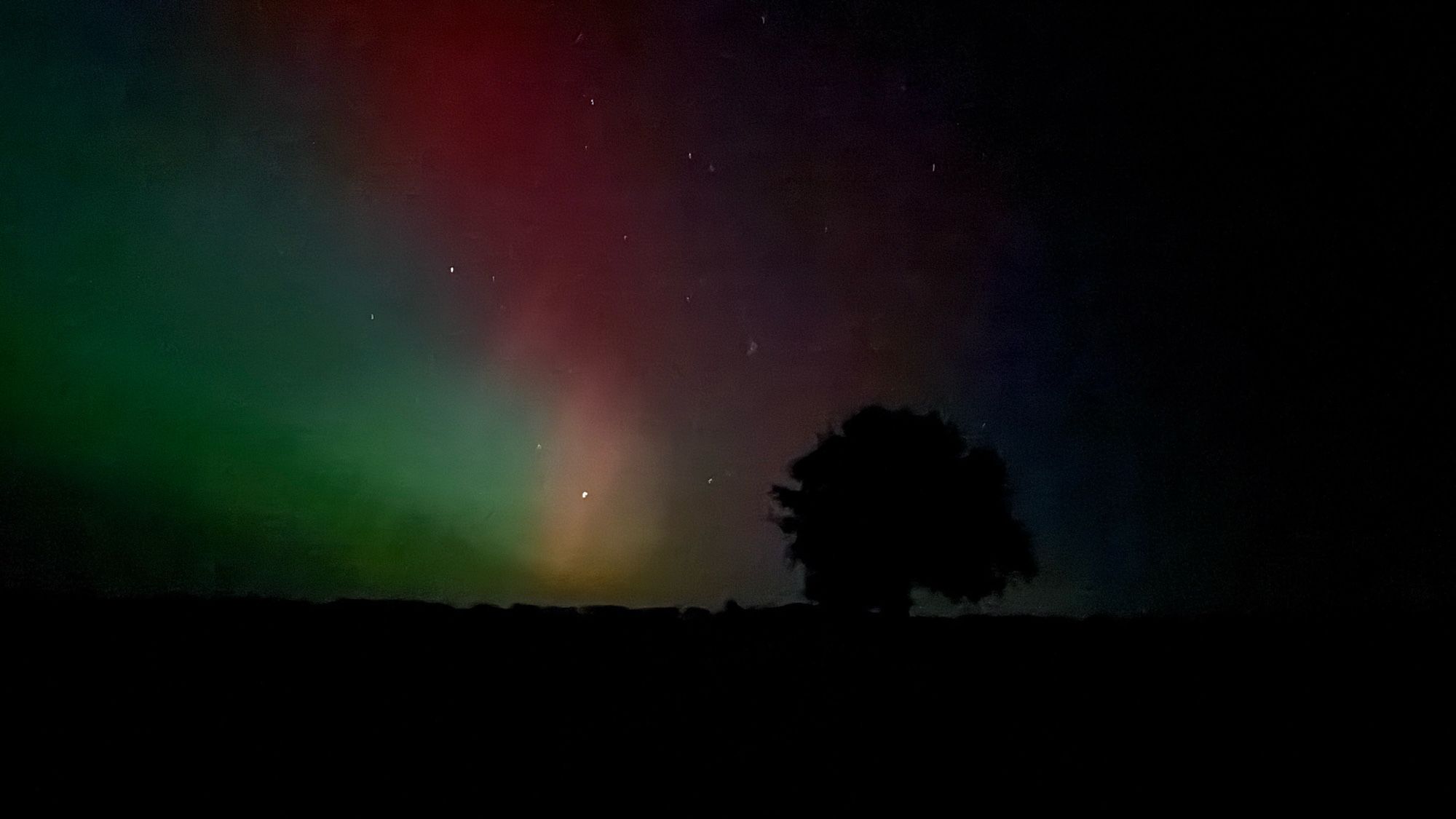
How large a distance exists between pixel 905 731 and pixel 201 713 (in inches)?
151

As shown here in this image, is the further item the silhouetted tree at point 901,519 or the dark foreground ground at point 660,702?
the silhouetted tree at point 901,519

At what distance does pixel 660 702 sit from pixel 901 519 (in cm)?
1111

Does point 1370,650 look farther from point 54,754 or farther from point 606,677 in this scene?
point 54,754

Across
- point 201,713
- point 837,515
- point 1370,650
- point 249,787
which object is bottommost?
point 249,787

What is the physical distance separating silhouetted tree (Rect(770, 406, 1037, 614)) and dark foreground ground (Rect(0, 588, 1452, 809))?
9.43 meters

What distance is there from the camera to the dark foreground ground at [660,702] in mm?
5152

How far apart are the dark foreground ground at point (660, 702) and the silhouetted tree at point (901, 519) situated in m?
9.43

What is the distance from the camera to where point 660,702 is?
19.1ft

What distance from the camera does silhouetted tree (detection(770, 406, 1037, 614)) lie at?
Result: 1625 centimetres

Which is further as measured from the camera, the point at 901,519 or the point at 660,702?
the point at 901,519

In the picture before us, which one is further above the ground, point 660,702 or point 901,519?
point 901,519

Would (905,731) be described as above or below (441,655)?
below

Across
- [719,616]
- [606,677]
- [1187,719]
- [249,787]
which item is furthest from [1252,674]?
[249,787]

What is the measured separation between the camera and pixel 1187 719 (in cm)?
585
